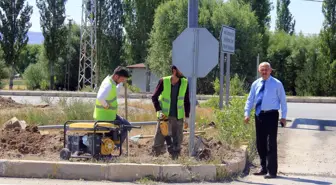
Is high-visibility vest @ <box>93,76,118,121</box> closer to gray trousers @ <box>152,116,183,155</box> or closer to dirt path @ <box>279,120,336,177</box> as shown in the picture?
gray trousers @ <box>152,116,183,155</box>

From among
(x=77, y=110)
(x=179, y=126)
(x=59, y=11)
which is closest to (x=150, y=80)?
(x=59, y=11)

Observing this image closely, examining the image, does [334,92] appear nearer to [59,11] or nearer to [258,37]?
[258,37]

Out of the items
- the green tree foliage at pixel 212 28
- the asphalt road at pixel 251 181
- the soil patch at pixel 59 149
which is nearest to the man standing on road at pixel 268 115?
the asphalt road at pixel 251 181

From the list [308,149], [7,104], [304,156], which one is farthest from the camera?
[7,104]

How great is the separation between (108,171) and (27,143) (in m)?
2.68

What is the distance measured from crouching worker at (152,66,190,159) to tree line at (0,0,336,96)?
27.1 m

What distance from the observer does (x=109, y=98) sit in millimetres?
9180

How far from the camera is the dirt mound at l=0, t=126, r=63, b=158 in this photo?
9.58 m

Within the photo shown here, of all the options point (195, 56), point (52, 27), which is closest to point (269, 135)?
point (195, 56)

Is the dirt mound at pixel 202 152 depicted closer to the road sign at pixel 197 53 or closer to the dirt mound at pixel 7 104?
the road sign at pixel 197 53

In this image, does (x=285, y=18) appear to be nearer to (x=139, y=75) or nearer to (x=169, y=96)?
(x=139, y=75)

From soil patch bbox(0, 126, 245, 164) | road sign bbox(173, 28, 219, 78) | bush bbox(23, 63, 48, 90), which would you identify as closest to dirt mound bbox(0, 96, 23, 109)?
soil patch bbox(0, 126, 245, 164)

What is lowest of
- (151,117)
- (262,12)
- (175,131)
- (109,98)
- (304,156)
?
(304,156)

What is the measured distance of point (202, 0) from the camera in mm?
39312
